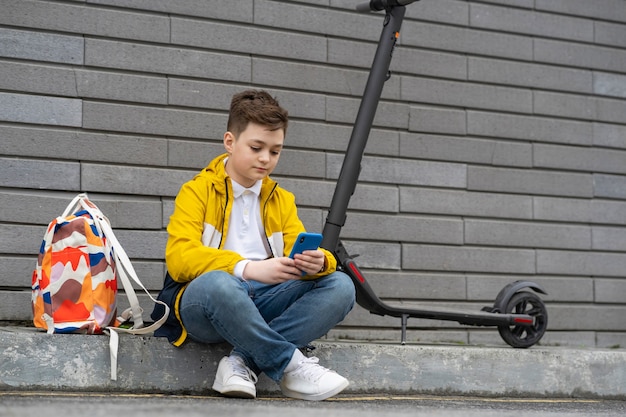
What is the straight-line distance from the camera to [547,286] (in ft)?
19.7

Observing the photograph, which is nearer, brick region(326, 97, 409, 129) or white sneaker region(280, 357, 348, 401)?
white sneaker region(280, 357, 348, 401)

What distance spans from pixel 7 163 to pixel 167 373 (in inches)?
57.9

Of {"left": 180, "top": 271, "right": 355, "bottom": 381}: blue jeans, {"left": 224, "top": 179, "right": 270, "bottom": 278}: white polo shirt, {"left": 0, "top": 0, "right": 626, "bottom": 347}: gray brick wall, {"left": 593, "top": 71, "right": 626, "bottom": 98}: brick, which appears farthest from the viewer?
{"left": 593, "top": 71, "right": 626, "bottom": 98}: brick

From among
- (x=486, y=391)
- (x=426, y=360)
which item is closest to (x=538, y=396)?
(x=486, y=391)

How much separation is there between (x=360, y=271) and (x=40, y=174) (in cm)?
166

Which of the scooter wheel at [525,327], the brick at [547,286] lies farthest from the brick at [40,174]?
the brick at [547,286]

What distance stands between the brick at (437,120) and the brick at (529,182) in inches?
10.2

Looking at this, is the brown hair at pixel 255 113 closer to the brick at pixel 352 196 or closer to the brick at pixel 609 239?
the brick at pixel 352 196

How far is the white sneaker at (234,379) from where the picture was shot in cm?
367

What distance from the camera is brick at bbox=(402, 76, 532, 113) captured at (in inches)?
226

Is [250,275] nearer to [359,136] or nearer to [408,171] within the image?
[359,136]

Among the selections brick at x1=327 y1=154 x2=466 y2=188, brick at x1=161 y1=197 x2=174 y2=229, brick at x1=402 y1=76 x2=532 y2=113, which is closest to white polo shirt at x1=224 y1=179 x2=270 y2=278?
brick at x1=161 y1=197 x2=174 y2=229

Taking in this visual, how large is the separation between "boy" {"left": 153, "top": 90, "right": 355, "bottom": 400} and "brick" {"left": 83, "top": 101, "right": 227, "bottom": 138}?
41.1 inches

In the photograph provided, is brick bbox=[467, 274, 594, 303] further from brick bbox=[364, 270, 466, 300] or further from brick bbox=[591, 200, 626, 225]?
brick bbox=[591, 200, 626, 225]
